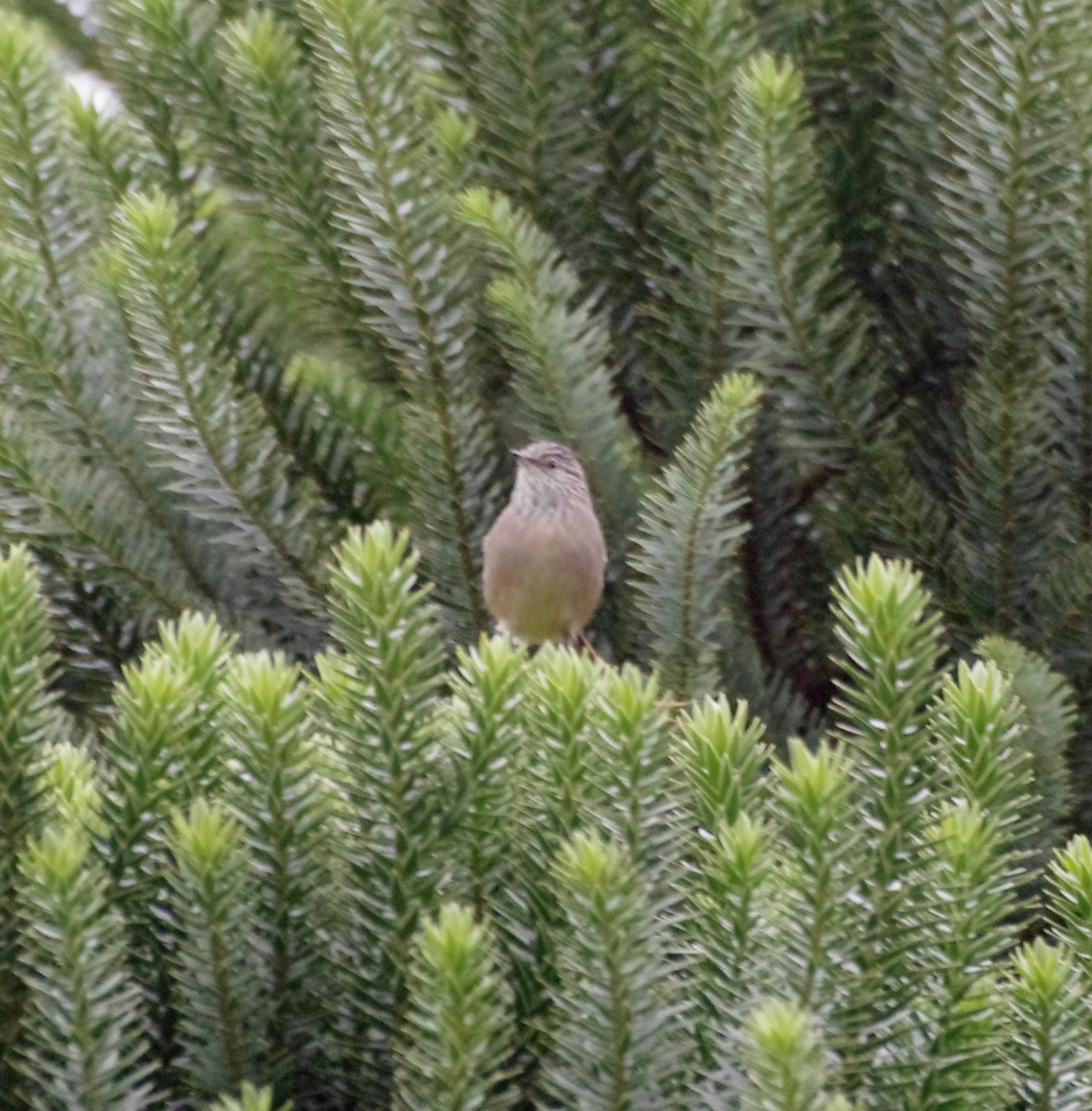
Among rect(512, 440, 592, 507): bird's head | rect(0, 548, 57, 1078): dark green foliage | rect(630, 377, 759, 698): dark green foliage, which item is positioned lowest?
rect(0, 548, 57, 1078): dark green foliage

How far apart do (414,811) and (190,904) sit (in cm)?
19

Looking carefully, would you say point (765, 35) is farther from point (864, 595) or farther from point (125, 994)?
point (125, 994)

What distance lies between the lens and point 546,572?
2.63 m

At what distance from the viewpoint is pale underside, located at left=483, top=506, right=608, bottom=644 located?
7.49 ft

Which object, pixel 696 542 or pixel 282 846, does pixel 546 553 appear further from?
pixel 282 846

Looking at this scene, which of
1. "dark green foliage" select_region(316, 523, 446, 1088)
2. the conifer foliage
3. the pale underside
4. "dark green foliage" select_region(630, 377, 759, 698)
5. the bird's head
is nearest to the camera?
the conifer foliage

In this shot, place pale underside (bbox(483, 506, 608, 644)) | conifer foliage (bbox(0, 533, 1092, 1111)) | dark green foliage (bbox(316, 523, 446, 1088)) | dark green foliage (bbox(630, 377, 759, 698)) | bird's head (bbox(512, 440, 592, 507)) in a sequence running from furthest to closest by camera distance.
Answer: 1. pale underside (bbox(483, 506, 608, 644))
2. bird's head (bbox(512, 440, 592, 507))
3. dark green foliage (bbox(630, 377, 759, 698))
4. dark green foliage (bbox(316, 523, 446, 1088))
5. conifer foliage (bbox(0, 533, 1092, 1111))

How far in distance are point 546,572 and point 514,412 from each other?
0.52 metres

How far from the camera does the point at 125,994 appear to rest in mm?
1086

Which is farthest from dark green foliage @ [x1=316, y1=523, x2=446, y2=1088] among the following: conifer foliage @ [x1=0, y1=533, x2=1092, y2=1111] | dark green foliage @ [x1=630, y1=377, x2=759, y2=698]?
dark green foliage @ [x1=630, y1=377, x2=759, y2=698]

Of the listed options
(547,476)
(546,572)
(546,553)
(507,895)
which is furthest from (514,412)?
(507,895)

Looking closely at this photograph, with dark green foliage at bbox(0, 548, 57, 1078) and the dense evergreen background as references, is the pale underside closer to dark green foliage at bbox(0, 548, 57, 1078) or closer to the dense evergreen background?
the dense evergreen background

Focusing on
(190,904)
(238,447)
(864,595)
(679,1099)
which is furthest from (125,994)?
(238,447)

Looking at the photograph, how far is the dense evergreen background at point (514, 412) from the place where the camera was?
1.24 meters
